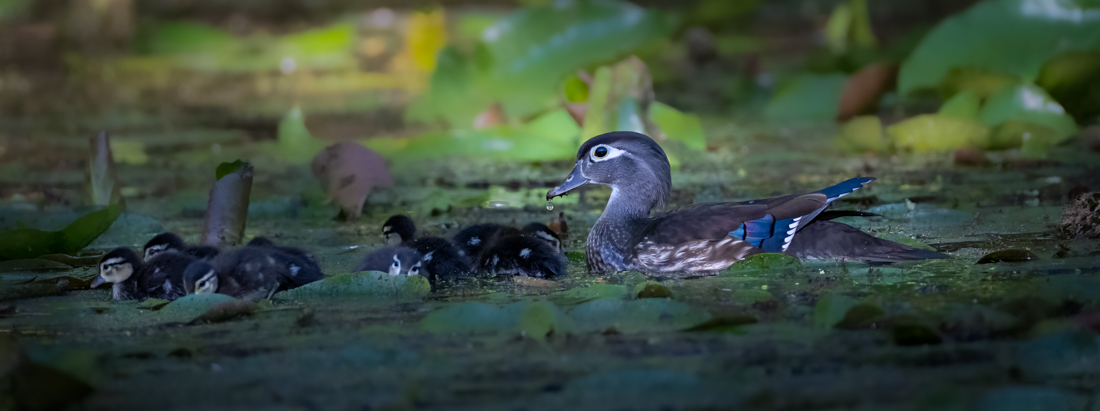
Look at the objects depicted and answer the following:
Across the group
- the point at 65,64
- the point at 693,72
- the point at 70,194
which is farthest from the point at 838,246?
the point at 65,64

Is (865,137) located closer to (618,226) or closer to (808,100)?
(808,100)

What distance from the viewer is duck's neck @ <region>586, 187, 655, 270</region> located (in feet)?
14.4

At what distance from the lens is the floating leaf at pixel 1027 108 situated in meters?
6.63

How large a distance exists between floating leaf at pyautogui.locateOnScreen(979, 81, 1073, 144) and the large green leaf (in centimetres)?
34

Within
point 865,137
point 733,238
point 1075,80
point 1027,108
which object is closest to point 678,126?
point 865,137

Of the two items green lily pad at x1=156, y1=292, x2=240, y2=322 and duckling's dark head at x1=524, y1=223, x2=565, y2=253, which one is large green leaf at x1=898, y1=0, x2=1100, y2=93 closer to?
duckling's dark head at x1=524, y1=223, x2=565, y2=253

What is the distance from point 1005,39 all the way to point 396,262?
15.2ft

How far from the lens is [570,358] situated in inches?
125

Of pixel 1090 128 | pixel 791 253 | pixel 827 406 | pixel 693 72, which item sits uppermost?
pixel 693 72

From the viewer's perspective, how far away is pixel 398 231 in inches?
187

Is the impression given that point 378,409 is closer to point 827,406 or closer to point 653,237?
point 827,406

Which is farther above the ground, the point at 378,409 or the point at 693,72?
the point at 693,72

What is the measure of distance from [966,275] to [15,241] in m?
3.55

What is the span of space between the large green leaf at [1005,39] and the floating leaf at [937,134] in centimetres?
60
